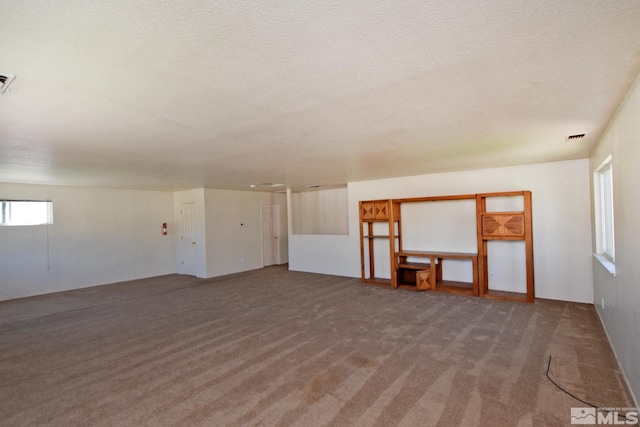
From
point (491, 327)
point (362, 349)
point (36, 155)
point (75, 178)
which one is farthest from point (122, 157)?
point (491, 327)

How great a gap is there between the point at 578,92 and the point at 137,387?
4.38 meters

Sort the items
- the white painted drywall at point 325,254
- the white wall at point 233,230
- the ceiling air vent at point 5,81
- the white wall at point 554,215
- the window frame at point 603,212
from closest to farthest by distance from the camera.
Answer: the ceiling air vent at point 5,81 < the window frame at point 603,212 < the white wall at point 554,215 < the white painted drywall at point 325,254 < the white wall at point 233,230

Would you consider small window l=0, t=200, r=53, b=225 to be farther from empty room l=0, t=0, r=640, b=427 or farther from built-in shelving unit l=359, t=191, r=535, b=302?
built-in shelving unit l=359, t=191, r=535, b=302

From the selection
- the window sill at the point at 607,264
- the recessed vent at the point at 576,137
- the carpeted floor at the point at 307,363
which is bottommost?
the carpeted floor at the point at 307,363

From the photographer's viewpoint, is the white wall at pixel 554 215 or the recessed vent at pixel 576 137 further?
the white wall at pixel 554 215

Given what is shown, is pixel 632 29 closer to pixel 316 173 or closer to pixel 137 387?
pixel 137 387

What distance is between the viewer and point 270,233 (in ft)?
34.3

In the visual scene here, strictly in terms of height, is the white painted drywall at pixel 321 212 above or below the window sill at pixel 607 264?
above

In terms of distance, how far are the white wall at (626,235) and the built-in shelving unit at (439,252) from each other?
1.95 meters

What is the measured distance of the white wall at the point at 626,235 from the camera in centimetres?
234

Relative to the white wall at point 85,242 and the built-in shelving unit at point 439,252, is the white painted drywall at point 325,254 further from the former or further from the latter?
the white wall at point 85,242

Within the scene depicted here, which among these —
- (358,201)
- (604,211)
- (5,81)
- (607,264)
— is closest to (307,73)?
(5,81)

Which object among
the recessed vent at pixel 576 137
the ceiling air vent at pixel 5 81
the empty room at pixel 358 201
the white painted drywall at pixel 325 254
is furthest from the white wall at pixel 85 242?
the recessed vent at pixel 576 137

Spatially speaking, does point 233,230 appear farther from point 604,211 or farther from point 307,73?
point 604,211
